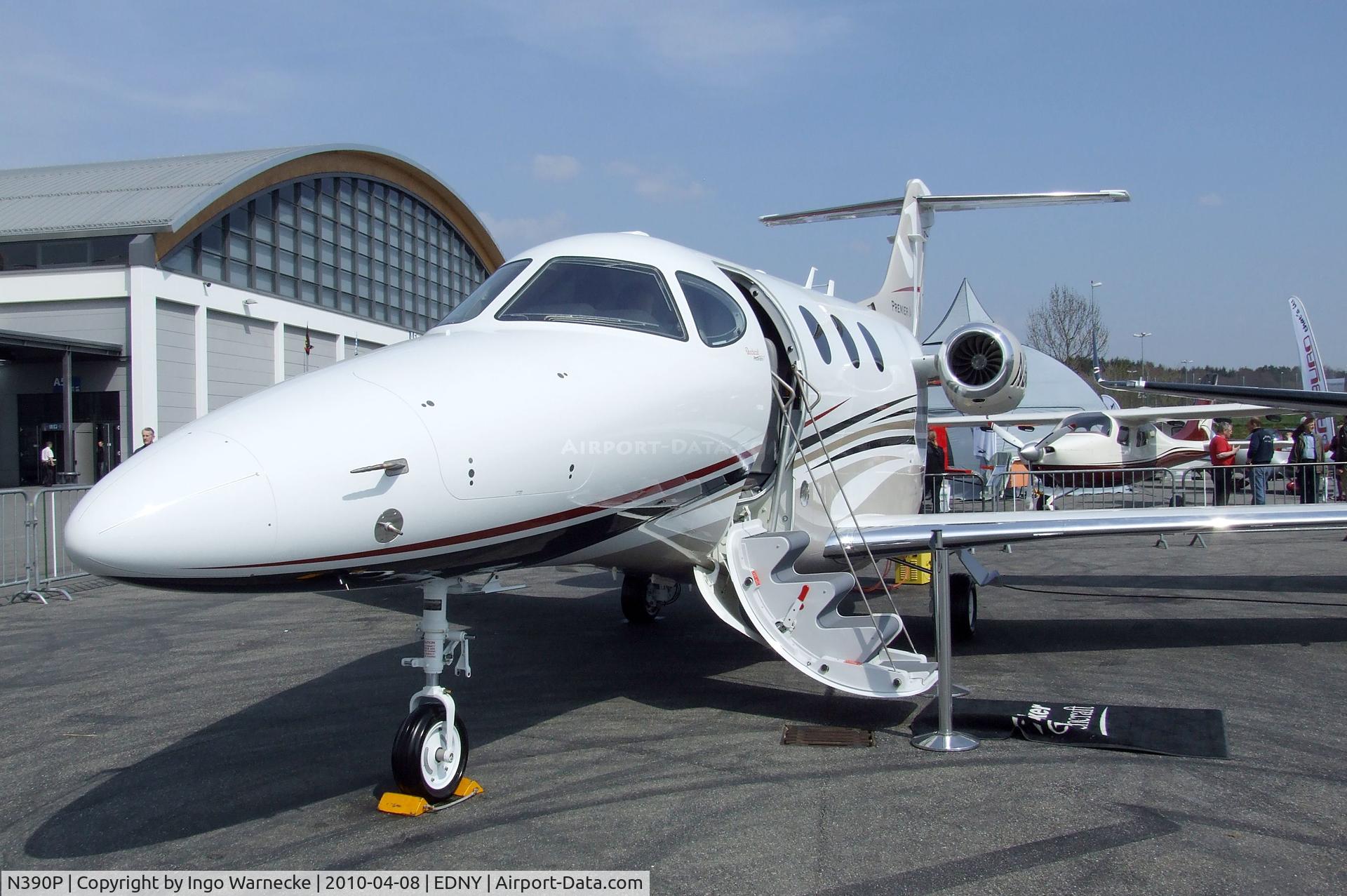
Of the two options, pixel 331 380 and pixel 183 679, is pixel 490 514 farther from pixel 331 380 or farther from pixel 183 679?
pixel 183 679

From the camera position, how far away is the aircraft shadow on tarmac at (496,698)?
482 centimetres

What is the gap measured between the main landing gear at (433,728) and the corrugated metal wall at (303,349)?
27.5 metres

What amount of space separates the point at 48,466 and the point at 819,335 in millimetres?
27042

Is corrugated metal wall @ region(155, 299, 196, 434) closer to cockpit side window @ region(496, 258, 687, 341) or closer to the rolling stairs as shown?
cockpit side window @ region(496, 258, 687, 341)

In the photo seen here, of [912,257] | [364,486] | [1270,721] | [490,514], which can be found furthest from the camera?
[912,257]

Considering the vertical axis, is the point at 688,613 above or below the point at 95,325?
below

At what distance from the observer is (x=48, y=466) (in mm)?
27578

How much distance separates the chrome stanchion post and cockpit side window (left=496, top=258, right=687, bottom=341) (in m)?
2.12

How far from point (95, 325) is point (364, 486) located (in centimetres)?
2690

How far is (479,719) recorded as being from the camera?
638cm

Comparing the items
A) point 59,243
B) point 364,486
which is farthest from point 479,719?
point 59,243

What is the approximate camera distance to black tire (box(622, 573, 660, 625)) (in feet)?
31.2

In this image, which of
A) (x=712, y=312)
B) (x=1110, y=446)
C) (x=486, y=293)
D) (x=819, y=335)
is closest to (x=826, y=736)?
(x=712, y=312)

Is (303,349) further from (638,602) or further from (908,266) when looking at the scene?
(638,602)
